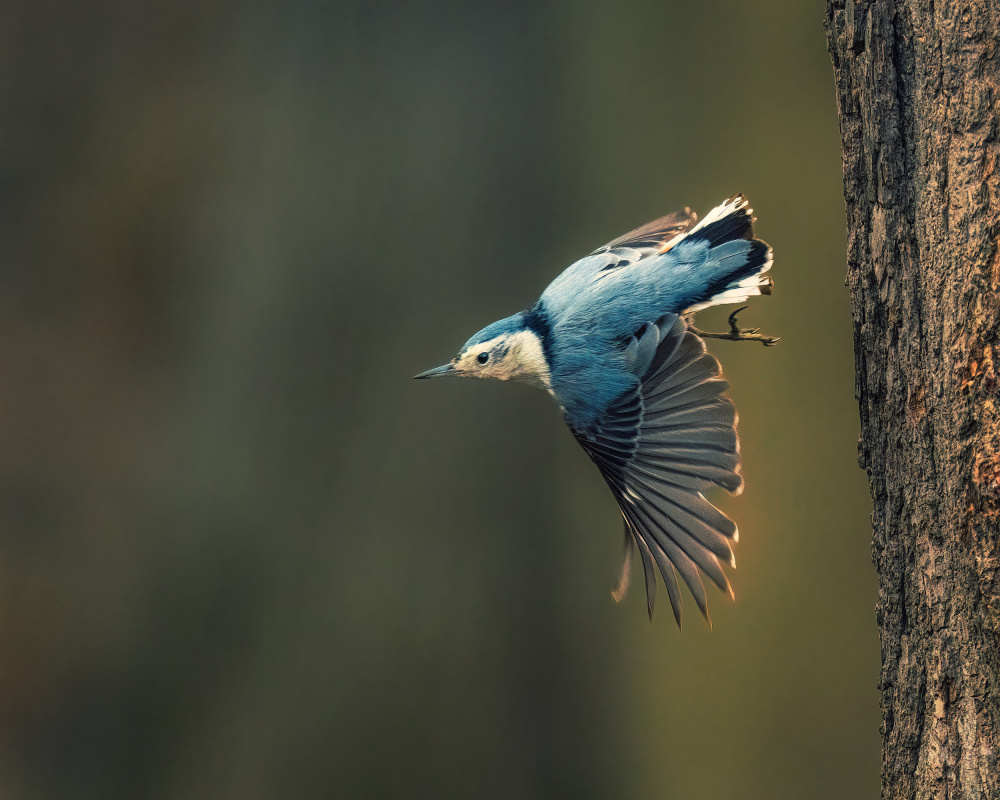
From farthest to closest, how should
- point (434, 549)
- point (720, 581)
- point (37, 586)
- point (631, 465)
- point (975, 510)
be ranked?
point (434, 549) → point (37, 586) → point (631, 465) → point (720, 581) → point (975, 510)

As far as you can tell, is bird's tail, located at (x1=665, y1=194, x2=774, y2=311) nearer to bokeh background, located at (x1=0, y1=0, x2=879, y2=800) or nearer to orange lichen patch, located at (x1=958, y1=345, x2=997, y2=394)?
orange lichen patch, located at (x1=958, y1=345, x2=997, y2=394)

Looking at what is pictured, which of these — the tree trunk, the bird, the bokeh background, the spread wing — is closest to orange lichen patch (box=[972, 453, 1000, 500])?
the tree trunk

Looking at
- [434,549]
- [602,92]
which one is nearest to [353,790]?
[434,549]

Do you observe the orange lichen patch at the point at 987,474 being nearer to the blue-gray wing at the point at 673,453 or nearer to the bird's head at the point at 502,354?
the blue-gray wing at the point at 673,453

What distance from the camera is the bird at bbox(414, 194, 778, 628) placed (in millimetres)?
1120

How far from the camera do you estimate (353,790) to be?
187 centimetres

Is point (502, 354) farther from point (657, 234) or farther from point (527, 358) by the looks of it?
point (657, 234)

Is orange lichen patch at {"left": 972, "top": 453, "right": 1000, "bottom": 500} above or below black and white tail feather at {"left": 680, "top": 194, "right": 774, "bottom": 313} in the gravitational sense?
below

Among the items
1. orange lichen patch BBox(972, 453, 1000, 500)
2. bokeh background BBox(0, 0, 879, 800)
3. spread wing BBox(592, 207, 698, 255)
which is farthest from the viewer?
bokeh background BBox(0, 0, 879, 800)

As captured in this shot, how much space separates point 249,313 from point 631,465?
1.11 metres

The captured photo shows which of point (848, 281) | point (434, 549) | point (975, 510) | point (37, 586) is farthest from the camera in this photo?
point (434, 549)

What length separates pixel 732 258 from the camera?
1137 millimetres

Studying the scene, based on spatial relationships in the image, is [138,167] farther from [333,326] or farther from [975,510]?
[975,510]

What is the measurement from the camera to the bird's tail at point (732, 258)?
1.13 metres
